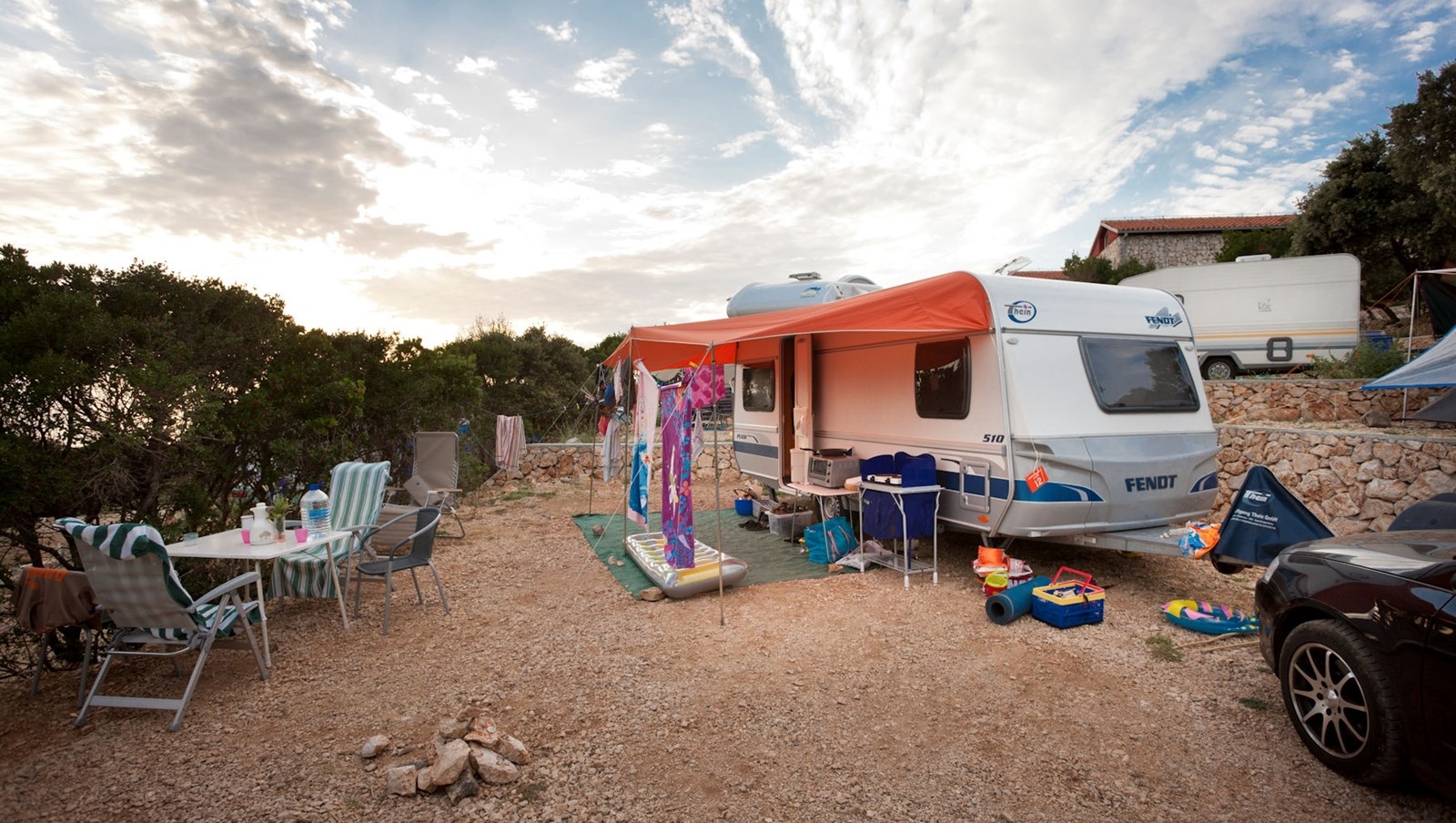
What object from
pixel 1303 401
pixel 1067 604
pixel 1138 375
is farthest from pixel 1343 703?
pixel 1303 401

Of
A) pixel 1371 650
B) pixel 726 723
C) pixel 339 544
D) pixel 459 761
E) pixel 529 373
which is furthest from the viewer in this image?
pixel 529 373

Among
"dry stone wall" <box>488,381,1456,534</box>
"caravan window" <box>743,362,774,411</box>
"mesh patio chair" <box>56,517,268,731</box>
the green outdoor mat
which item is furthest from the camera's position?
"caravan window" <box>743,362,774,411</box>

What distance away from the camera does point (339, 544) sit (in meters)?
4.72

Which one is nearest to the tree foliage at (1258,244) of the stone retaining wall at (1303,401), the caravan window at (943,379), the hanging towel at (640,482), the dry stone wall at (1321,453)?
the stone retaining wall at (1303,401)

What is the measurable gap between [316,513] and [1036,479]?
470 centimetres

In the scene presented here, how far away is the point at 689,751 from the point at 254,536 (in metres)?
2.91

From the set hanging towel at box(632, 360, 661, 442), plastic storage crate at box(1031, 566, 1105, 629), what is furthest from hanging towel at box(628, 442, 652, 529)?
plastic storage crate at box(1031, 566, 1105, 629)

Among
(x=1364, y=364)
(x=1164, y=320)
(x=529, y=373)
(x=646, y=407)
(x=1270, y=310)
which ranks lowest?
(x=646, y=407)

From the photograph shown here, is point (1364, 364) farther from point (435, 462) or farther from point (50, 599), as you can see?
point (50, 599)

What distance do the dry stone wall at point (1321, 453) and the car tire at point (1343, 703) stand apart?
3.56 metres

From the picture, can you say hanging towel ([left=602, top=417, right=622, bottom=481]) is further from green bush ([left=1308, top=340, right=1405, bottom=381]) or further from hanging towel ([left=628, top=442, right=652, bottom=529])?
green bush ([left=1308, top=340, right=1405, bottom=381])

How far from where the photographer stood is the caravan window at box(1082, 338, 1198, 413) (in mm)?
4938

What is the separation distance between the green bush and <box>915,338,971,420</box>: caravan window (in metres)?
7.93

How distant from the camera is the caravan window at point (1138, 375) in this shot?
4.94 meters
